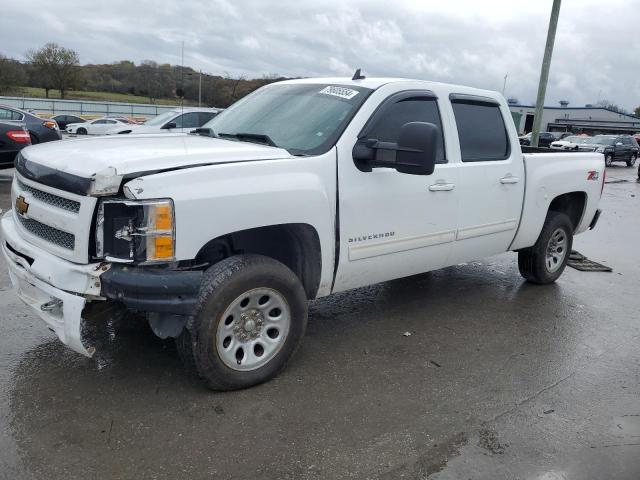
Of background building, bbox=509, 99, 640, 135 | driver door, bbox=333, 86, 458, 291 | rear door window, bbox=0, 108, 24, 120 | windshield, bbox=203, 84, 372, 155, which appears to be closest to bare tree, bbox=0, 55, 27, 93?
rear door window, bbox=0, 108, 24, 120

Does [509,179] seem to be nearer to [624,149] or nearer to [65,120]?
[624,149]

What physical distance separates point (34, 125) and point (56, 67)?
5872 cm

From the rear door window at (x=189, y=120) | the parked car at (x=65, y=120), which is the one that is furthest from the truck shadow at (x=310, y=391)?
the parked car at (x=65, y=120)

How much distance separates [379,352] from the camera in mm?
4238

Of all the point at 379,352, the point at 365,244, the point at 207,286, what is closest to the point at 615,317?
the point at 379,352

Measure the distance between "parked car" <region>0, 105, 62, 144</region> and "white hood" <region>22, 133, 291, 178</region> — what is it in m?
10.1

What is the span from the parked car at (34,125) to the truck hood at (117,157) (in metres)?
10.1

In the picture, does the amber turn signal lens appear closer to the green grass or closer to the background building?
the green grass

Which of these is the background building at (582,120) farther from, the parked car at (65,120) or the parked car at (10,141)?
the parked car at (10,141)

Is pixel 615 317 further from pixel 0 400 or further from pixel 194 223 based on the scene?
pixel 0 400

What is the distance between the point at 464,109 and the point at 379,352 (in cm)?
220

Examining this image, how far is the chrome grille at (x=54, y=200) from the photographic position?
10.0 feet

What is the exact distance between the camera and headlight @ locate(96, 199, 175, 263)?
2920mm

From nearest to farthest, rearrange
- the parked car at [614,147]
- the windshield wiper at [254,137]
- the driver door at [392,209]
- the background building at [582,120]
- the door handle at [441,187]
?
the driver door at [392,209], the windshield wiper at [254,137], the door handle at [441,187], the parked car at [614,147], the background building at [582,120]
